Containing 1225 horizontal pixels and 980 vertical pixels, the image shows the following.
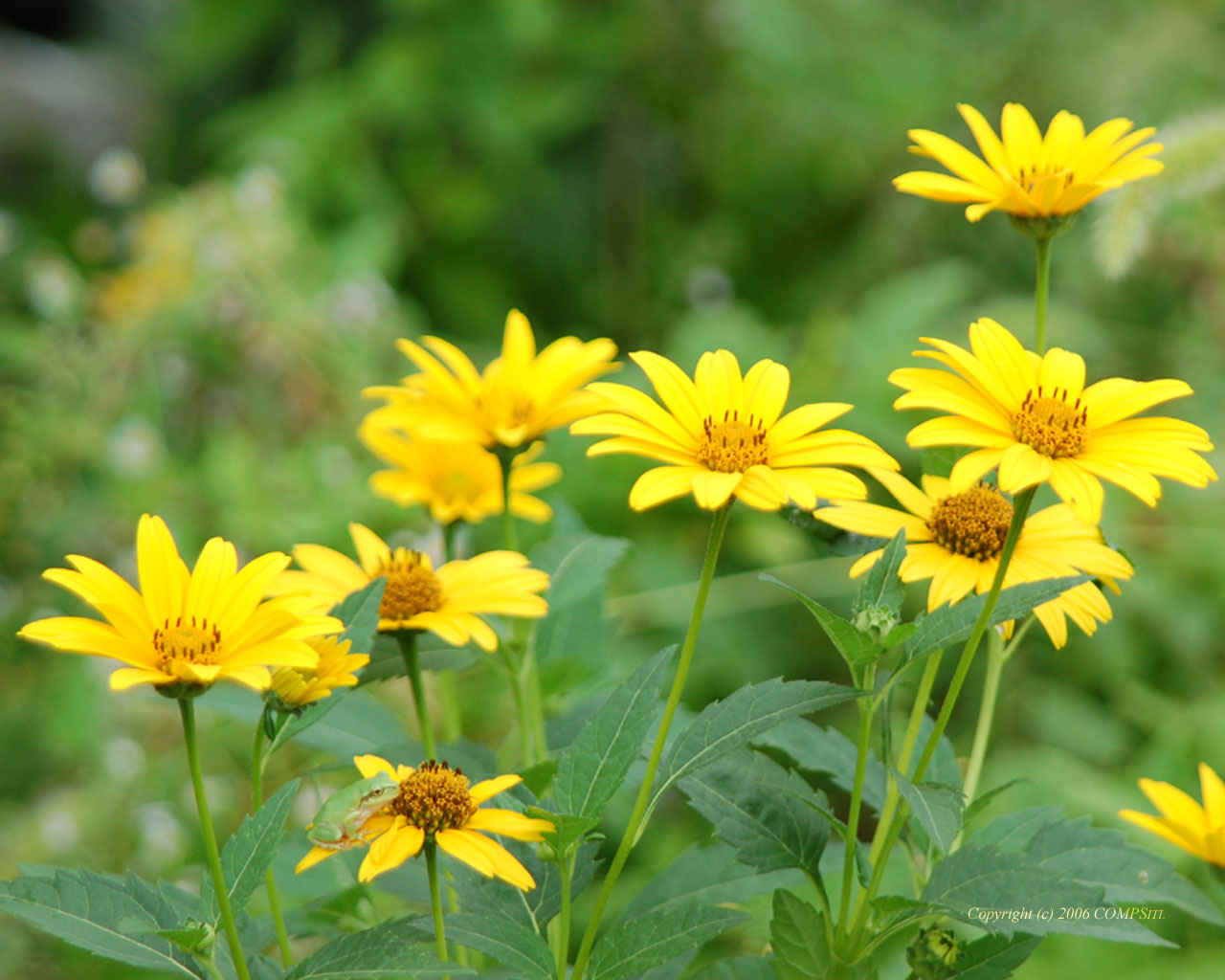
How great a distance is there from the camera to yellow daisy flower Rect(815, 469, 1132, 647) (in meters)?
0.47

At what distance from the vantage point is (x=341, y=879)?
1.94 ft

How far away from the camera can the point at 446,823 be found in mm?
442

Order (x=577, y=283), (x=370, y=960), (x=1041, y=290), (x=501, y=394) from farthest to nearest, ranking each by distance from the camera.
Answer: (x=577, y=283), (x=501, y=394), (x=1041, y=290), (x=370, y=960)

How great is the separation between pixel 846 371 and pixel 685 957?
132 cm

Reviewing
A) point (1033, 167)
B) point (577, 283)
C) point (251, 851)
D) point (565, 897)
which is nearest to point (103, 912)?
point (251, 851)

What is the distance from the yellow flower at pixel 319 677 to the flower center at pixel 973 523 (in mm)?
255

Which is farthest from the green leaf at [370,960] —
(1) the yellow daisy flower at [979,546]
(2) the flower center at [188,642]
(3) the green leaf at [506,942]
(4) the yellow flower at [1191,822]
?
(4) the yellow flower at [1191,822]

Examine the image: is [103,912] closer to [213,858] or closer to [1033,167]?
[213,858]

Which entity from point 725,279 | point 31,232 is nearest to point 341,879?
point 725,279

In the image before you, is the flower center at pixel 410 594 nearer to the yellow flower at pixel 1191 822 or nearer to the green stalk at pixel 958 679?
the green stalk at pixel 958 679

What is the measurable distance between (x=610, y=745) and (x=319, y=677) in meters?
0.12

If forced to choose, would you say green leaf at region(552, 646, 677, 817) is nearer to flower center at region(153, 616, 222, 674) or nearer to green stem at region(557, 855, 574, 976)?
green stem at region(557, 855, 574, 976)

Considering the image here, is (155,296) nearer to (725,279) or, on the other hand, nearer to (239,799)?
(239,799)

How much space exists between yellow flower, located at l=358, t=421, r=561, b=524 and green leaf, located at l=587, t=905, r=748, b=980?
0.93 feet
